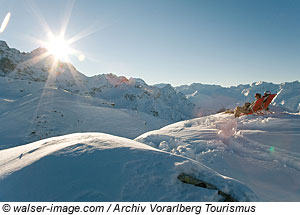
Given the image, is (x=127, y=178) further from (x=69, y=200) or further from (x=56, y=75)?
(x=56, y=75)

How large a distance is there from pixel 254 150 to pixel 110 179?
14.3 feet

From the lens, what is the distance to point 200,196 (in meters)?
2.22

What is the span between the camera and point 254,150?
454cm

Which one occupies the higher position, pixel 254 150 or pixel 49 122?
pixel 49 122

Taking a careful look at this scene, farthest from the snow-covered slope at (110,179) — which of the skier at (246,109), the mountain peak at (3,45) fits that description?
the mountain peak at (3,45)

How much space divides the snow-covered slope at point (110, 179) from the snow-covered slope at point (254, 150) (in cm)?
148

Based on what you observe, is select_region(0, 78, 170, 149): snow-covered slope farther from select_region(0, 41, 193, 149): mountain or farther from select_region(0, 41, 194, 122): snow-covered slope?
select_region(0, 41, 194, 122): snow-covered slope

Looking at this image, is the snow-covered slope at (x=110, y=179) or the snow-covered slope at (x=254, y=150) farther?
the snow-covered slope at (x=254, y=150)

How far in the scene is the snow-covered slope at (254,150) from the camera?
344 cm

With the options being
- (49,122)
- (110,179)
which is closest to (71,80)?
(49,122)

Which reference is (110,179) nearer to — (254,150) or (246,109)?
(254,150)

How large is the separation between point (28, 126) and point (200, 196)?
13.0m

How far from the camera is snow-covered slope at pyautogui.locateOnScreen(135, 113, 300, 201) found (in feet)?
11.3

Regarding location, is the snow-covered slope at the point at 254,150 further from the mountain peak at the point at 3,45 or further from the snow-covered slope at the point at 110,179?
the mountain peak at the point at 3,45
